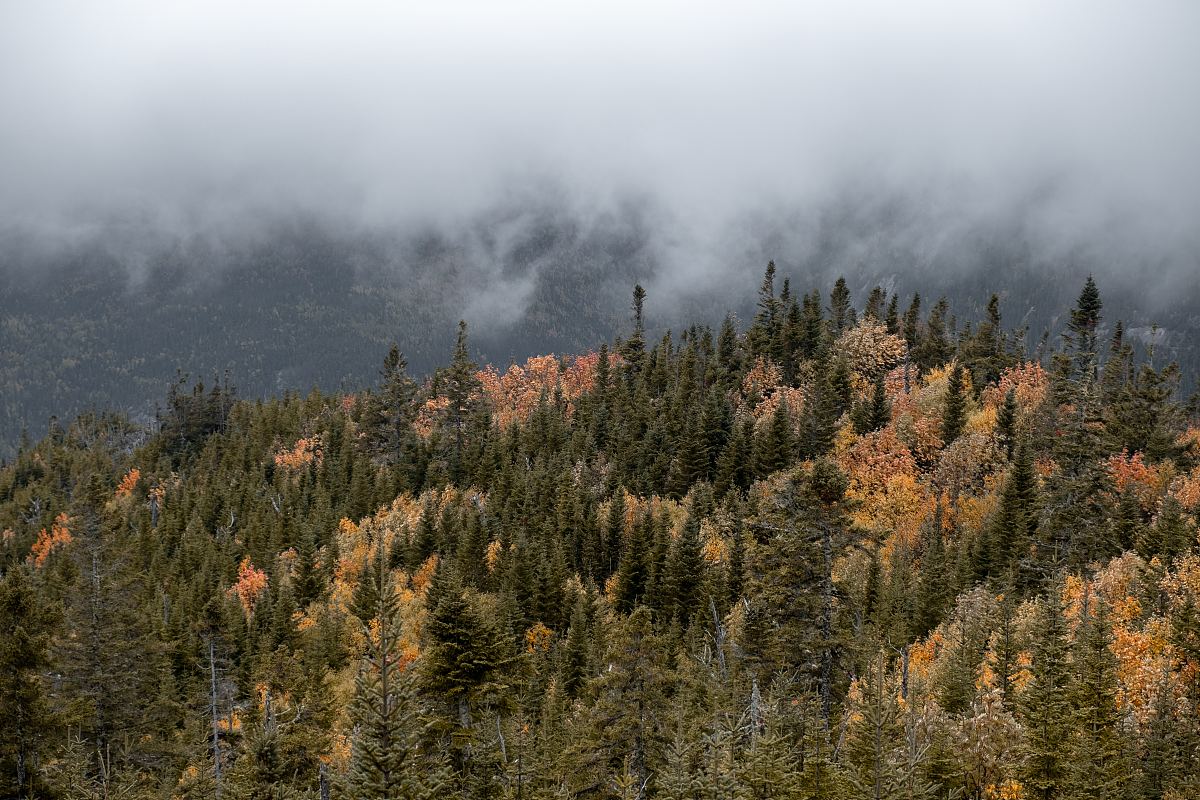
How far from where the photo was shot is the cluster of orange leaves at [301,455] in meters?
125

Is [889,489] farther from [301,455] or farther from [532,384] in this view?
[301,455]

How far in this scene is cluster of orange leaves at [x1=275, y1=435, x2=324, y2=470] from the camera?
125 meters

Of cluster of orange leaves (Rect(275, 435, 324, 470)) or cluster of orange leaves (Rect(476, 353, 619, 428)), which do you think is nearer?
cluster of orange leaves (Rect(476, 353, 619, 428))

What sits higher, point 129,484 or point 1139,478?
point 129,484

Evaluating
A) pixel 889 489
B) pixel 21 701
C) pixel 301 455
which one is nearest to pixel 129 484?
pixel 301 455

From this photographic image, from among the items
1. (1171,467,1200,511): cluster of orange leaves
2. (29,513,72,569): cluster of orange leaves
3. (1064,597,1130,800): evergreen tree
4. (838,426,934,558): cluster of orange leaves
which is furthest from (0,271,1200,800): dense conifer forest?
(29,513,72,569): cluster of orange leaves

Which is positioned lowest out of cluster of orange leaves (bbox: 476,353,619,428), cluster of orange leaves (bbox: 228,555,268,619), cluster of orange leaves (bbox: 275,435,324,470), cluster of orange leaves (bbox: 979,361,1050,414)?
cluster of orange leaves (bbox: 228,555,268,619)

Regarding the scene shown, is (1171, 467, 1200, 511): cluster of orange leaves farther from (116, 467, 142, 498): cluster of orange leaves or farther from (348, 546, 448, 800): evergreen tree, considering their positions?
(116, 467, 142, 498): cluster of orange leaves

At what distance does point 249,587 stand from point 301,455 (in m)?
41.3

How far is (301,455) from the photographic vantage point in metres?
126

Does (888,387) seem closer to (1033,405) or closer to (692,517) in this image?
(1033,405)

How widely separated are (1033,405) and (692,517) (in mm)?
35324

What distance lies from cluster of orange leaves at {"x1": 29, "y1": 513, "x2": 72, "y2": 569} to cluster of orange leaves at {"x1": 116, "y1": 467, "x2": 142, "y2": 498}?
9666 mm

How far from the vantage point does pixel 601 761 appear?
28.8m
